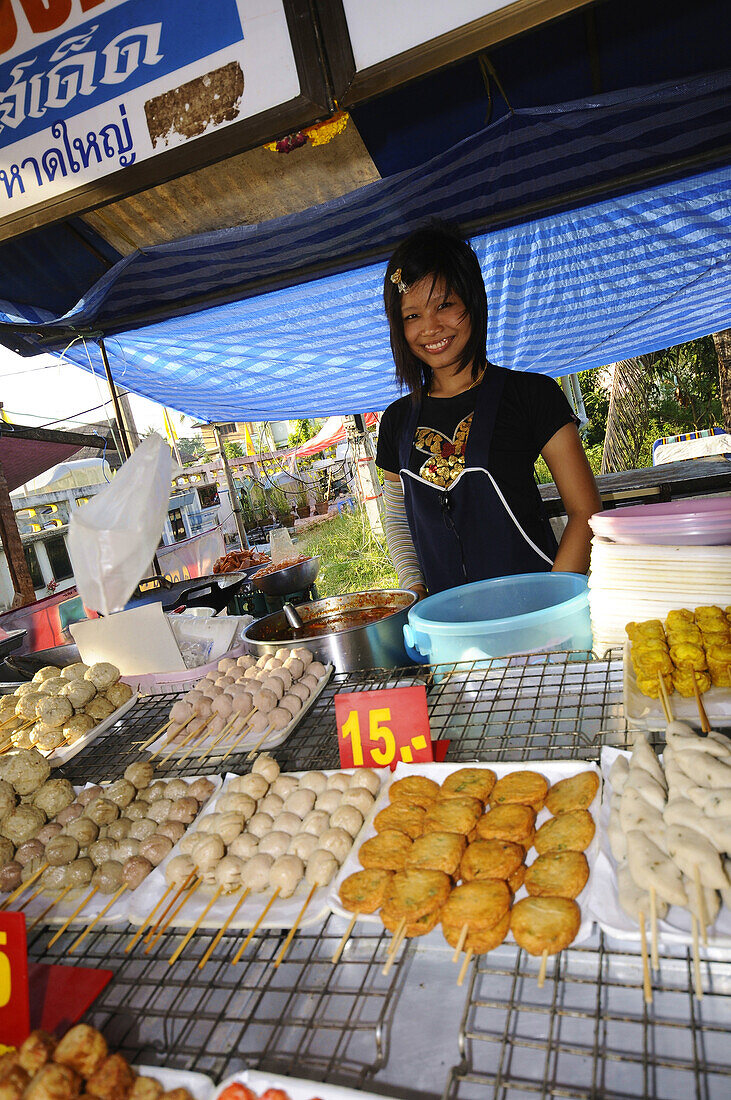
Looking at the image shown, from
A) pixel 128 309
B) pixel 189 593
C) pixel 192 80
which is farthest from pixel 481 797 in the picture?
pixel 128 309

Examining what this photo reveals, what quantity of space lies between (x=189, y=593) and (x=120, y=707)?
1.83m

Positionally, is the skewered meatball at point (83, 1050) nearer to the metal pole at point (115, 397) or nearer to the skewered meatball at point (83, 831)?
the skewered meatball at point (83, 831)

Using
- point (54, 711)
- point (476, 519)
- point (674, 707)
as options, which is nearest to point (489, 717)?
point (674, 707)

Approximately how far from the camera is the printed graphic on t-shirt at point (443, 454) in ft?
Answer: 10.1

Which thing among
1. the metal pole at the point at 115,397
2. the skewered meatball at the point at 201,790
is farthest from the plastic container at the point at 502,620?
the metal pole at the point at 115,397

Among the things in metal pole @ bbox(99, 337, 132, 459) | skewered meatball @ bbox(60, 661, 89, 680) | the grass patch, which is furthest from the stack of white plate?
the grass patch

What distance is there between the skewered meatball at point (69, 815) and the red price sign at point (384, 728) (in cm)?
82

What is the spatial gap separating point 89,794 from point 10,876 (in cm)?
31

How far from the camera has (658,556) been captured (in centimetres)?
196

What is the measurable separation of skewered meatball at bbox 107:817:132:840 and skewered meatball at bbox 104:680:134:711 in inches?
31.0

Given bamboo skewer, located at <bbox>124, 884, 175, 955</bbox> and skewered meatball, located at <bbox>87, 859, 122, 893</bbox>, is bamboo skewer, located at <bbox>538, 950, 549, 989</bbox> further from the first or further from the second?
skewered meatball, located at <bbox>87, 859, 122, 893</bbox>

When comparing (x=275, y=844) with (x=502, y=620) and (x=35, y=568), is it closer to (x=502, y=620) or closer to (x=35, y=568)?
(x=502, y=620)

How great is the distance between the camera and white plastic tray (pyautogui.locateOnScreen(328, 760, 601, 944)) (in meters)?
1.24

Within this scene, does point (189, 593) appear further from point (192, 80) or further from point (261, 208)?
point (192, 80)
